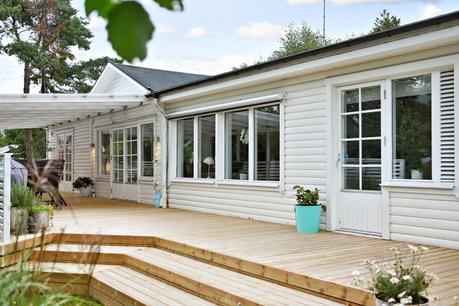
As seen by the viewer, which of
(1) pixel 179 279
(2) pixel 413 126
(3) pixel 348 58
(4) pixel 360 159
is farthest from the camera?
(4) pixel 360 159

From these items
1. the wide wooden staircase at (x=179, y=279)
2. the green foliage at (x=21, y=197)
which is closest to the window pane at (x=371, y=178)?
the wide wooden staircase at (x=179, y=279)

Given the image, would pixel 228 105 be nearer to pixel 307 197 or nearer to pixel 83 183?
pixel 307 197

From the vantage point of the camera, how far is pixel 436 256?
15.0 feet

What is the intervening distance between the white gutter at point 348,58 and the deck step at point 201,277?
2.86 m

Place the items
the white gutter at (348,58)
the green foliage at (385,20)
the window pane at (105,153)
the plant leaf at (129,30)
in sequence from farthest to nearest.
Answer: the green foliage at (385,20)
the window pane at (105,153)
the white gutter at (348,58)
the plant leaf at (129,30)

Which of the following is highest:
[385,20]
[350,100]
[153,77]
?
[385,20]

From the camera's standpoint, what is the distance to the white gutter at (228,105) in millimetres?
7022

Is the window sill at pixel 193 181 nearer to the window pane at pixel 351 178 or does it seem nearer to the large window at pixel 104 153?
the window pane at pixel 351 178

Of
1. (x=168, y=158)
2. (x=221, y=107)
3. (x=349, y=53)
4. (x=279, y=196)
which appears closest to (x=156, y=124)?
(x=168, y=158)

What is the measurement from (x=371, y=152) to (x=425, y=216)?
1.01 m

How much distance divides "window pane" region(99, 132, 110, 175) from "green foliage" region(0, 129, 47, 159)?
1038 cm

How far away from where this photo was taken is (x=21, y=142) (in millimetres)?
21547

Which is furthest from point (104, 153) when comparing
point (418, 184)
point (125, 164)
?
point (418, 184)

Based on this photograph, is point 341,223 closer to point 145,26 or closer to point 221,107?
point 221,107
